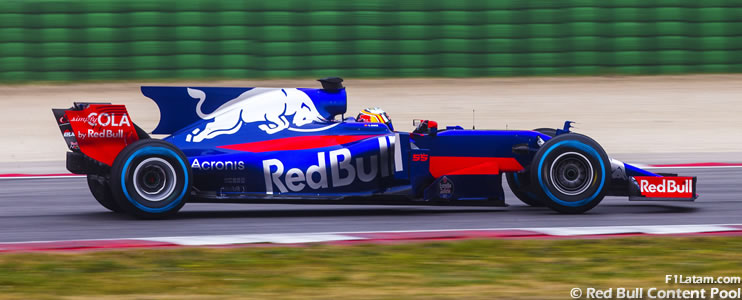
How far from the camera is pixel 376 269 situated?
20.1 ft

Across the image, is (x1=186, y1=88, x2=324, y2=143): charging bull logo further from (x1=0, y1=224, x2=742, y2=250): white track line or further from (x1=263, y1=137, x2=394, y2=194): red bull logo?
(x1=0, y1=224, x2=742, y2=250): white track line

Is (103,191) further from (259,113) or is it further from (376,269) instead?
(376,269)

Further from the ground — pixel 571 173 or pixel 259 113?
pixel 259 113

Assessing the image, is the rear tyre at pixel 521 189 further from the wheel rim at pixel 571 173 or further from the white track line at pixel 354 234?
the white track line at pixel 354 234

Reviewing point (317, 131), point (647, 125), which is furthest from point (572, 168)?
point (647, 125)

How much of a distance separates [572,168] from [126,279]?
3.82 metres

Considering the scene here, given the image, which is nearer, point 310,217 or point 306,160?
point 306,160

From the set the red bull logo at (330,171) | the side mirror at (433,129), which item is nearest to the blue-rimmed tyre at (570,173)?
the side mirror at (433,129)

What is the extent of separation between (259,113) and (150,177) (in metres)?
1.05

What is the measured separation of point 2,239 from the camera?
7.24 meters

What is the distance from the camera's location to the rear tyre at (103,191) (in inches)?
313

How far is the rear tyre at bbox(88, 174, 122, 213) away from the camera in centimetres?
796

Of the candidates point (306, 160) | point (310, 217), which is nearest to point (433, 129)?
point (306, 160)

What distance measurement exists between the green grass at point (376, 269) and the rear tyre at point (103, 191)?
1.47 meters
